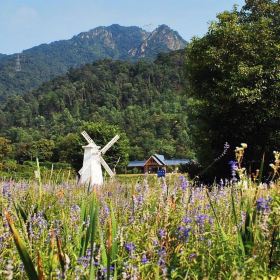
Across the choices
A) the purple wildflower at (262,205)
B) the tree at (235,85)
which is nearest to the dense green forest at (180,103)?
the tree at (235,85)

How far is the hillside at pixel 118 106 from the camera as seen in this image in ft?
313

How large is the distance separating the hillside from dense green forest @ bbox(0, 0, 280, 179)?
28 cm

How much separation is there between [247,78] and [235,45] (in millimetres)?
2153

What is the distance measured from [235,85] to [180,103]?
92747 millimetres

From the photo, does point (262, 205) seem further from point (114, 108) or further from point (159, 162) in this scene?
point (114, 108)

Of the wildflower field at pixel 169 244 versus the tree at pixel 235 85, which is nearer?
the wildflower field at pixel 169 244

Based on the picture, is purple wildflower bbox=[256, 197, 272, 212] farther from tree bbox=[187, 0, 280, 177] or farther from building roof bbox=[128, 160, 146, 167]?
building roof bbox=[128, 160, 146, 167]

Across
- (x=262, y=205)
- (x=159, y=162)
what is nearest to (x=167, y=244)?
(x=262, y=205)

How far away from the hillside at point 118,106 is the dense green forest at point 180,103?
11.2 inches

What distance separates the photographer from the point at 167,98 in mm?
120062

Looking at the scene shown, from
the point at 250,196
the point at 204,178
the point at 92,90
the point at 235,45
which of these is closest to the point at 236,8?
the point at 235,45

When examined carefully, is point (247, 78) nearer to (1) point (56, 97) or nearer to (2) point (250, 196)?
(2) point (250, 196)

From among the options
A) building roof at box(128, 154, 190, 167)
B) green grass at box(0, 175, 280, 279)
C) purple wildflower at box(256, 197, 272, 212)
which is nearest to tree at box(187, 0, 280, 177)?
green grass at box(0, 175, 280, 279)

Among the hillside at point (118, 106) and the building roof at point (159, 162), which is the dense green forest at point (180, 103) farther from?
the building roof at point (159, 162)
